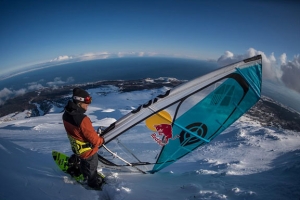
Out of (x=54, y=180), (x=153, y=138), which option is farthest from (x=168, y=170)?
(x=54, y=180)

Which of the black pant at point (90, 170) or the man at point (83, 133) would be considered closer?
the man at point (83, 133)

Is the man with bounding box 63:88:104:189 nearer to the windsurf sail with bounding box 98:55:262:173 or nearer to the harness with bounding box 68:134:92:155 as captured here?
the harness with bounding box 68:134:92:155

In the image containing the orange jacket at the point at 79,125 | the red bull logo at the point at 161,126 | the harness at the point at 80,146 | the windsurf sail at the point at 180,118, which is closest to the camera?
the orange jacket at the point at 79,125

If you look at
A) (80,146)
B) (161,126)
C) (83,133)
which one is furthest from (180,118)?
(80,146)

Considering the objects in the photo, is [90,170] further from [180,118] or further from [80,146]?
[180,118]

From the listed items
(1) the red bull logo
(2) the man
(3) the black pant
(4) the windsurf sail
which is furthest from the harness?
(1) the red bull logo

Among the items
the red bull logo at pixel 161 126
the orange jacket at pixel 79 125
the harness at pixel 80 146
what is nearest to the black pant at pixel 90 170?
Result: the harness at pixel 80 146

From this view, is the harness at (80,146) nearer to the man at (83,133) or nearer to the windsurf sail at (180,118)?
the man at (83,133)
